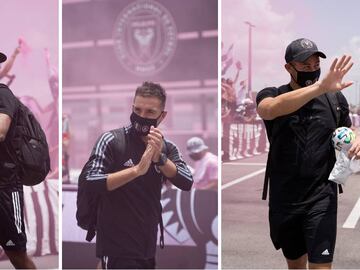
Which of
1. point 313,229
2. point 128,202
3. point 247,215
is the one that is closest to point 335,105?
point 313,229

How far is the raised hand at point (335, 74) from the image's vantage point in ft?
7.55

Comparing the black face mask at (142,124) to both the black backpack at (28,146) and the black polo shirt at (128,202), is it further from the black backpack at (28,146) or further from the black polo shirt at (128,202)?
the black backpack at (28,146)

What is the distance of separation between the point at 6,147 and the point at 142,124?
102cm

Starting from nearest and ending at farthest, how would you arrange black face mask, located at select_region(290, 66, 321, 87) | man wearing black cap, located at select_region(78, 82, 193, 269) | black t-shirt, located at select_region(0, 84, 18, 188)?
black face mask, located at select_region(290, 66, 321, 87), black t-shirt, located at select_region(0, 84, 18, 188), man wearing black cap, located at select_region(78, 82, 193, 269)

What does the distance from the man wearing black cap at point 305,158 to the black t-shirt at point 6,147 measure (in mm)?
1917

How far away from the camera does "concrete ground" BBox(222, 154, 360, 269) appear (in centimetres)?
396

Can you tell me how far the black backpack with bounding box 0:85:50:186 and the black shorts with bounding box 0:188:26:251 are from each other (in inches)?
5.6

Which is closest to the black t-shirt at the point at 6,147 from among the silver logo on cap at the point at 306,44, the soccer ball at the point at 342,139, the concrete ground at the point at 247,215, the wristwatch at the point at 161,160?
the wristwatch at the point at 161,160

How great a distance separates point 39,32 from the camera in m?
4.11

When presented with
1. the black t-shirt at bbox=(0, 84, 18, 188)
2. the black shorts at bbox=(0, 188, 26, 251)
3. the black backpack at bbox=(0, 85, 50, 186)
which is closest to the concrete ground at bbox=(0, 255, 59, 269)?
the black shorts at bbox=(0, 188, 26, 251)

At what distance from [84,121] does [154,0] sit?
45.6 inches

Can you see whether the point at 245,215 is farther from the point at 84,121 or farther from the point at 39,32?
the point at 39,32

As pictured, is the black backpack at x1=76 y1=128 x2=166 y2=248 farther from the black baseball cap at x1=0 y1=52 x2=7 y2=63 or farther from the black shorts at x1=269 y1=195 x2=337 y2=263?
the black shorts at x1=269 y1=195 x2=337 y2=263

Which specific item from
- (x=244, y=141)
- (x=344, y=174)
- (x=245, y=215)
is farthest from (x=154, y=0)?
(x=344, y=174)
